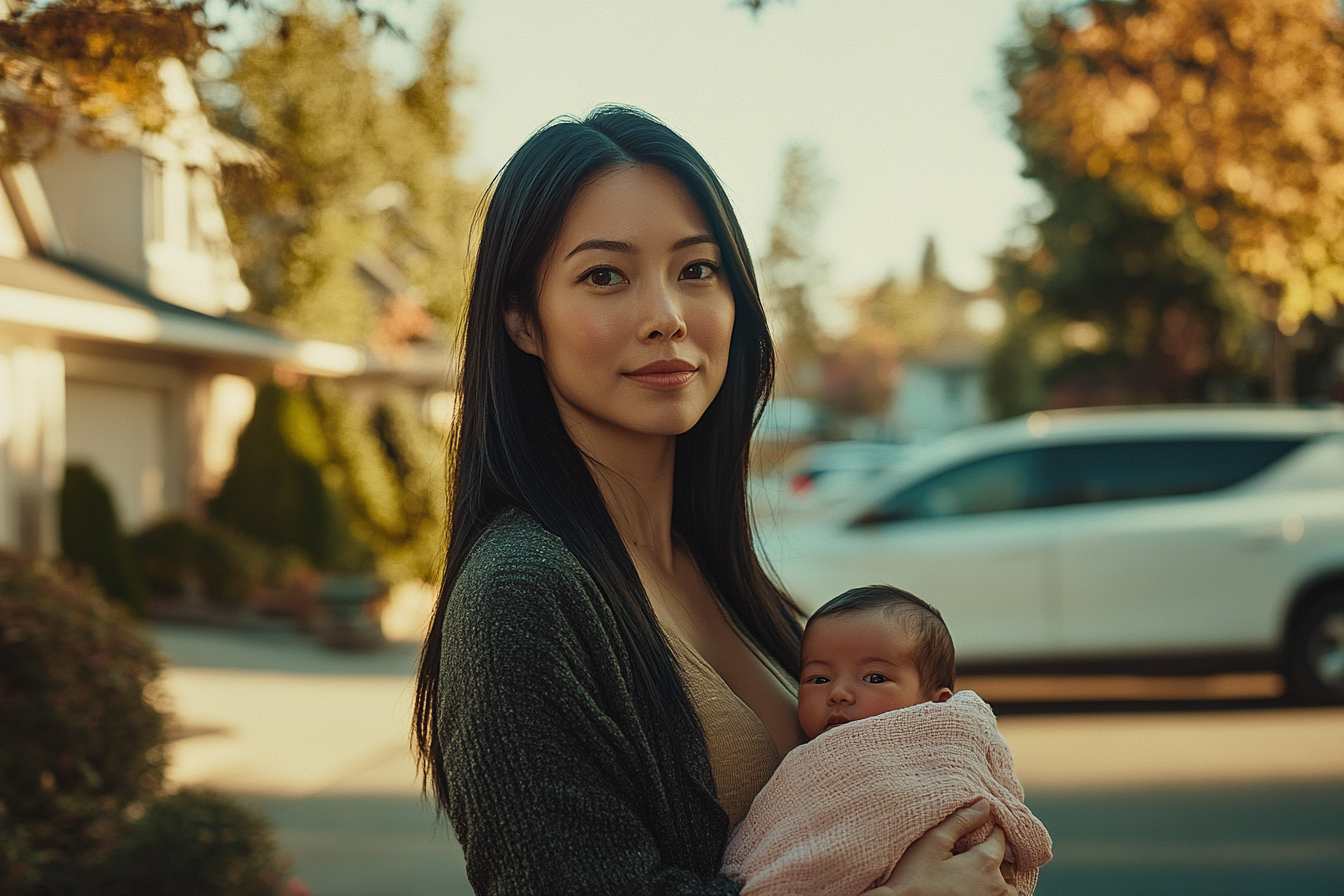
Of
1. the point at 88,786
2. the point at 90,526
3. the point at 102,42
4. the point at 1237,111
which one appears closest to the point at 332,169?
the point at 90,526

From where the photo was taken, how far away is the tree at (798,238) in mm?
73062

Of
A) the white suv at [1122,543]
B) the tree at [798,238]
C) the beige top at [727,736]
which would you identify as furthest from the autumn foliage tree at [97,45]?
the tree at [798,238]

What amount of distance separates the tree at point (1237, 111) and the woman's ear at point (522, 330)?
11.3 metres

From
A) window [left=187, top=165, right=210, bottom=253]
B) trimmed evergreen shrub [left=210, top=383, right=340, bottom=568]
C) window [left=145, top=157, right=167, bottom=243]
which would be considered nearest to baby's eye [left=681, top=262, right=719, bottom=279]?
trimmed evergreen shrub [left=210, top=383, right=340, bottom=568]

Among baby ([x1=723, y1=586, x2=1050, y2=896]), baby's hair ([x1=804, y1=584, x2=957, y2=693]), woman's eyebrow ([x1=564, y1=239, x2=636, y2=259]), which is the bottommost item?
baby ([x1=723, y1=586, x2=1050, y2=896])

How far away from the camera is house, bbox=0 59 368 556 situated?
39.4ft

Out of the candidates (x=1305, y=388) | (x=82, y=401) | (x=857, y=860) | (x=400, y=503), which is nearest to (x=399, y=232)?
(x=400, y=503)

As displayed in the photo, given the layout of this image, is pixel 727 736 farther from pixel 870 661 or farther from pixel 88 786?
pixel 88 786

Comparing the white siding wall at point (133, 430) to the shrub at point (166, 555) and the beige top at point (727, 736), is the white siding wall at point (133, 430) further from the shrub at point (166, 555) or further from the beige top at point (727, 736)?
the beige top at point (727, 736)

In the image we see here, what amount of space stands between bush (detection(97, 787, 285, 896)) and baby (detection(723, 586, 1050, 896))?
280 cm

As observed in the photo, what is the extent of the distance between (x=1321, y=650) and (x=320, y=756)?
6979 mm

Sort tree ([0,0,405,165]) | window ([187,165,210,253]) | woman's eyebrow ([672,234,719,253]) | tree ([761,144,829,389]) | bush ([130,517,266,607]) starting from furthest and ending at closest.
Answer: tree ([761,144,829,389]), window ([187,165,210,253]), bush ([130,517,266,607]), tree ([0,0,405,165]), woman's eyebrow ([672,234,719,253])

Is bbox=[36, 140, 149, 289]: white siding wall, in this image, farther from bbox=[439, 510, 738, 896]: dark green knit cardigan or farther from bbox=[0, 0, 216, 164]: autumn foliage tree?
bbox=[439, 510, 738, 896]: dark green knit cardigan

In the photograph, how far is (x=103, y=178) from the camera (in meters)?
15.3
